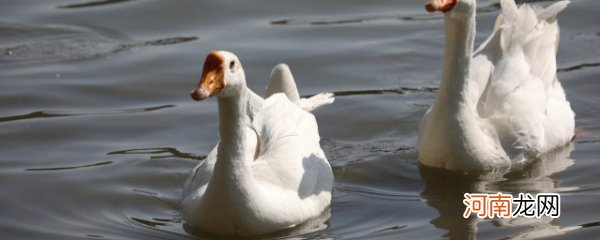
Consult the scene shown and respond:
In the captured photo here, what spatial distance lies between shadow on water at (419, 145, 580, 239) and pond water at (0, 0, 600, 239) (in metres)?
0.02

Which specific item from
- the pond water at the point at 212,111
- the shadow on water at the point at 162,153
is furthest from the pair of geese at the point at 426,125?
the shadow on water at the point at 162,153

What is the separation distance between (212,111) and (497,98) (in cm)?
282

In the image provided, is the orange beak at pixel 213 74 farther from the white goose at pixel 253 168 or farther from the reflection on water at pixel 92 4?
the reflection on water at pixel 92 4

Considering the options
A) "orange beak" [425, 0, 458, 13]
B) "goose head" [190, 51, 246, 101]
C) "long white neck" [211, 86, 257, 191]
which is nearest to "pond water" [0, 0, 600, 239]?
"long white neck" [211, 86, 257, 191]

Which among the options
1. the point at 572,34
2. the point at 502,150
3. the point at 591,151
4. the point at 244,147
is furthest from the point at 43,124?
the point at 572,34

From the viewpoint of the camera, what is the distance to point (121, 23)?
13.8 metres

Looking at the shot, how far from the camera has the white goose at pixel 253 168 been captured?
7.71 m

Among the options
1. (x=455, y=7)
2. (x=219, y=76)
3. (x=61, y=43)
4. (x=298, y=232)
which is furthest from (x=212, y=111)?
(x=219, y=76)

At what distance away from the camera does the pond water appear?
8.65 m

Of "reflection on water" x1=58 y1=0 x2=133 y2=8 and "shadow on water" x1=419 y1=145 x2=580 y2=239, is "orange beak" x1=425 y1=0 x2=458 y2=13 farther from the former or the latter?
"reflection on water" x1=58 y1=0 x2=133 y2=8

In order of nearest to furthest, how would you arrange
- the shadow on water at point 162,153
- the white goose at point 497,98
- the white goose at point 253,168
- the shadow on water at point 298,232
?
the white goose at point 253,168
the shadow on water at point 298,232
the white goose at point 497,98
the shadow on water at point 162,153

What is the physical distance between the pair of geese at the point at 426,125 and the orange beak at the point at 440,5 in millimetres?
10

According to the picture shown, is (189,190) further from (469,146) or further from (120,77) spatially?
(120,77)

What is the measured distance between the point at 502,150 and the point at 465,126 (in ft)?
1.34
